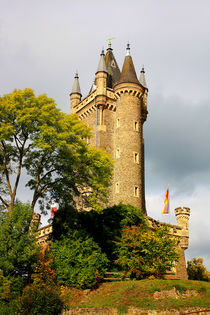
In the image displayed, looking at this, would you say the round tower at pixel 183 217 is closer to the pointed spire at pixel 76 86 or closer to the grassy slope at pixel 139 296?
the grassy slope at pixel 139 296

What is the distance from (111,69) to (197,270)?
25086mm

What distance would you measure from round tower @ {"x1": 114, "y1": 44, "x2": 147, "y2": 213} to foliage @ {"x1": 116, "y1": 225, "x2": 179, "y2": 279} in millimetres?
11586

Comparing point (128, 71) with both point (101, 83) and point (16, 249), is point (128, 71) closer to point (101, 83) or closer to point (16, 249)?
point (101, 83)

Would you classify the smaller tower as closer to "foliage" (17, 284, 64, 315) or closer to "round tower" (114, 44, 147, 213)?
"round tower" (114, 44, 147, 213)

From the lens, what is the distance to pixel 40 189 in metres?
24.1

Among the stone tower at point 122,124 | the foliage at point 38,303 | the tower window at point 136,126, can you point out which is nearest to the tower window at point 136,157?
the stone tower at point 122,124

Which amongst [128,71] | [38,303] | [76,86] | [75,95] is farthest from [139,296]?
[76,86]

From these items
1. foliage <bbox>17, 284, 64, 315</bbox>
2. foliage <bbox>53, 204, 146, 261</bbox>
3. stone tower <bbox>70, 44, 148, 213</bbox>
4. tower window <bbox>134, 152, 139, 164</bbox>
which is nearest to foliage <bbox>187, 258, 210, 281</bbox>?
stone tower <bbox>70, 44, 148, 213</bbox>

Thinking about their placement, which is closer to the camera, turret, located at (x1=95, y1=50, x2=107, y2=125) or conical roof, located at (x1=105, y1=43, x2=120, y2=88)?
turret, located at (x1=95, y1=50, x2=107, y2=125)

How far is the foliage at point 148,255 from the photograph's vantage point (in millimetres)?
21131

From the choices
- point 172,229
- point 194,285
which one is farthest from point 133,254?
point 172,229

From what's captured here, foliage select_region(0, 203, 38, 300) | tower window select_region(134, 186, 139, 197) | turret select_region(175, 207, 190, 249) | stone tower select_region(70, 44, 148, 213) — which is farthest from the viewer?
stone tower select_region(70, 44, 148, 213)

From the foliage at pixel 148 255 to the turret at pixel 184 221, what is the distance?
885cm

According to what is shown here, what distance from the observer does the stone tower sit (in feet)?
114
